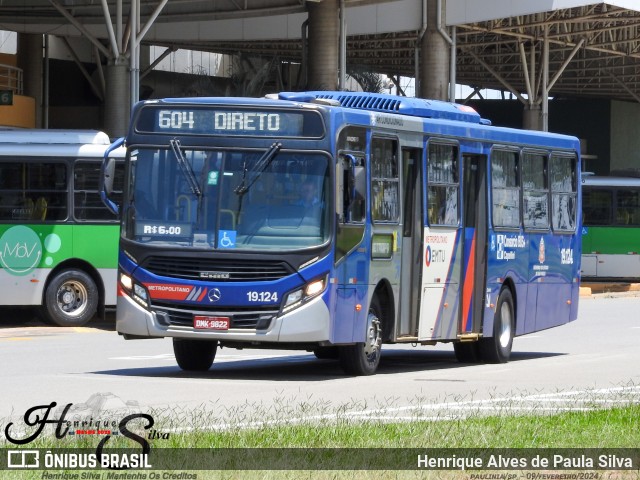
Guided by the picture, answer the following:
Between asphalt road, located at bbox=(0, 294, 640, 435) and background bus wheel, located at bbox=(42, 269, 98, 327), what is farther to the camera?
background bus wheel, located at bbox=(42, 269, 98, 327)

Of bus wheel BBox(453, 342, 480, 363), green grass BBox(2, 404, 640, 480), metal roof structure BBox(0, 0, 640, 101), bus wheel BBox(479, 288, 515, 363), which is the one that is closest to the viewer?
green grass BBox(2, 404, 640, 480)

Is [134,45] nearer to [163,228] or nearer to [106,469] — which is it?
[163,228]

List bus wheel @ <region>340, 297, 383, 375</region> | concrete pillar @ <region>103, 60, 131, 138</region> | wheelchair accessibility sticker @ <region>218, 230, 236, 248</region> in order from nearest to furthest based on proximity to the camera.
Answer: wheelchair accessibility sticker @ <region>218, 230, 236, 248</region>
bus wheel @ <region>340, 297, 383, 375</region>
concrete pillar @ <region>103, 60, 131, 138</region>

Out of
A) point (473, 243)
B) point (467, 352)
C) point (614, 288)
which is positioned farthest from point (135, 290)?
point (614, 288)

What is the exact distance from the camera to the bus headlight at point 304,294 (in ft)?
51.1

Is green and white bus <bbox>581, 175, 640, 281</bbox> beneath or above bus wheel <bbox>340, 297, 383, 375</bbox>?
above

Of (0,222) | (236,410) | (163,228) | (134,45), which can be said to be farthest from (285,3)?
(236,410)

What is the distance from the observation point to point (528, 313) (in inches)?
808

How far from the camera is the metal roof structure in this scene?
45781mm

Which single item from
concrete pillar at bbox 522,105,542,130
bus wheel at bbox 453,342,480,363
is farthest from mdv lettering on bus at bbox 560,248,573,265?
concrete pillar at bbox 522,105,542,130

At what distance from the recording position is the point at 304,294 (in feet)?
51.3

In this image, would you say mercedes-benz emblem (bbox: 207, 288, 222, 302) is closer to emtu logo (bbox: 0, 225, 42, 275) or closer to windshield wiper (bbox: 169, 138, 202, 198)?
windshield wiper (bbox: 169, 138, 202, 198)

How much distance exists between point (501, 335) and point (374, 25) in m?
29.9

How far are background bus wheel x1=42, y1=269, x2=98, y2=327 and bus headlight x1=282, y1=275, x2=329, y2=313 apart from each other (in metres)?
10.5
